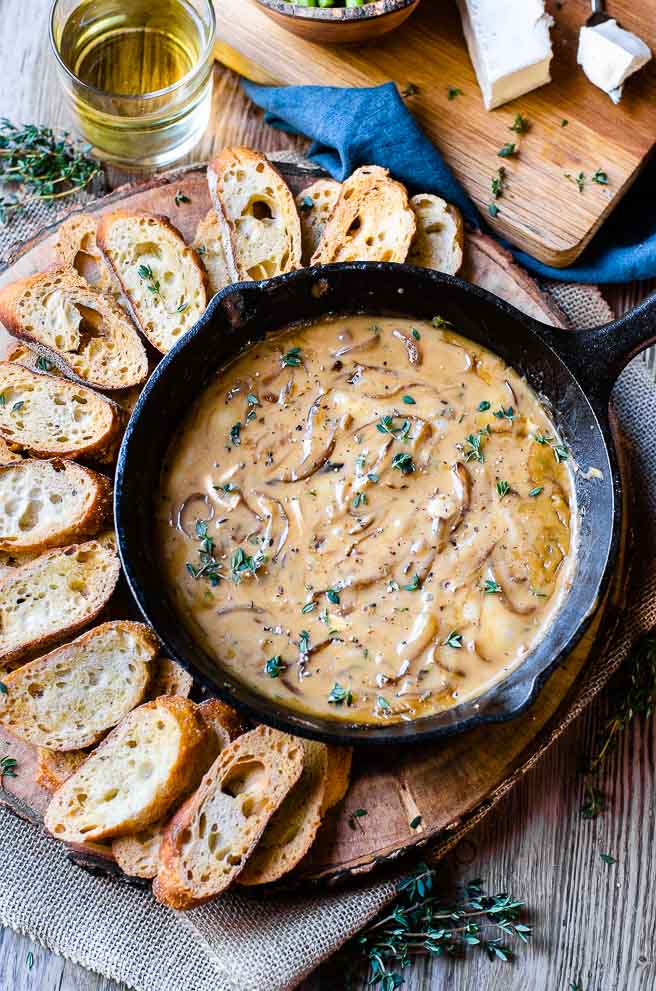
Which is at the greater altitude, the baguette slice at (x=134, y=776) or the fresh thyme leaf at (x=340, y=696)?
the fresh thyme leaf at (x=340, y=696)

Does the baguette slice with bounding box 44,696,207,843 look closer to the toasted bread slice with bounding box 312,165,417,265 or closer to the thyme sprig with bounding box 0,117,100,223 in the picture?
the toasted bread slice with bounding box 312,165,417,265

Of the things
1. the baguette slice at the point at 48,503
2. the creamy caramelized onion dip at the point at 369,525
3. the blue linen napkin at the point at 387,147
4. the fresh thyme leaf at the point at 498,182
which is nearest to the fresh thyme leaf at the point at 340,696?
the creamy caramelized onion dip at the point at 369,525

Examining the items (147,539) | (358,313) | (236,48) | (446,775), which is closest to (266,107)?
(236,48)

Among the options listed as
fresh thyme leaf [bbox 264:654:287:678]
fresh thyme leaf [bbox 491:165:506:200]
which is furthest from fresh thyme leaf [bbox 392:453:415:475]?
fresh thyme leaf [bbox 491:165:506:200]

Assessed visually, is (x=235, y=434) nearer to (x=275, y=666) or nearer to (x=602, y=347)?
(x=275, y=666)

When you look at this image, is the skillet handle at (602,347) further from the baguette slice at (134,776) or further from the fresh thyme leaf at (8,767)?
the fresh thyme leaf at (8,767)
